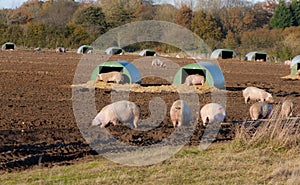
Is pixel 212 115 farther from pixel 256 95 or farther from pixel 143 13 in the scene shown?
pixel 143 13

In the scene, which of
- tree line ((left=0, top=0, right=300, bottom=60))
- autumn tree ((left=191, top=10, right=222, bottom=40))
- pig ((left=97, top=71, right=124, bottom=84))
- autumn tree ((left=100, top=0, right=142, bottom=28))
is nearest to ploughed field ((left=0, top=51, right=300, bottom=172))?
pig ((left=97, top=71, right=124, bottom=84))

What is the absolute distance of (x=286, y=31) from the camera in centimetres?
6812

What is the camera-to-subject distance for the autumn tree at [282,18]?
78.6 metres

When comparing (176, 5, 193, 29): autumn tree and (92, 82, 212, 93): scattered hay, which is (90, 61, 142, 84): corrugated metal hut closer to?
(92, 82, 212, 93): scattered hay

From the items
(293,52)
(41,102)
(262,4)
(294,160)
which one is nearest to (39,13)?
(262,4)

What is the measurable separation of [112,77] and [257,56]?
38706mm

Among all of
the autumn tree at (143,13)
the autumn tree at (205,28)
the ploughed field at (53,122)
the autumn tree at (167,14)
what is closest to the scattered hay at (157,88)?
the ploughed field at (53,122)

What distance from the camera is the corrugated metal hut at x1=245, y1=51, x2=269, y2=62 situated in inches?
2168

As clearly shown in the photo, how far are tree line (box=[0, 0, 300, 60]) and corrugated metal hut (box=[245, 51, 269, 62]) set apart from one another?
1.30 meters

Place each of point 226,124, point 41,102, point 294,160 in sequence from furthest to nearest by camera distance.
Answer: point 41,102, point 226,124, point 294,160

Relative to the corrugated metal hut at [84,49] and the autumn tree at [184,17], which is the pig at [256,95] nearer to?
the corrugated metal hut at [84,49]

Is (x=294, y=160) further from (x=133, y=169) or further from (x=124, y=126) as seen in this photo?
(x=124, y=126)

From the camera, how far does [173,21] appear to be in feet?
234

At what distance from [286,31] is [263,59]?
13.5m
